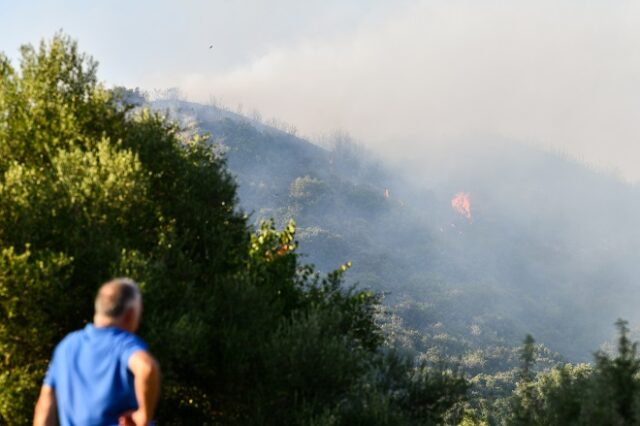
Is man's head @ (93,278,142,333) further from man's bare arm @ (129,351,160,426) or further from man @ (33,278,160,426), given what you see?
man's bare arm @ (129,351,160,426)

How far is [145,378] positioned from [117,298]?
2.52ft

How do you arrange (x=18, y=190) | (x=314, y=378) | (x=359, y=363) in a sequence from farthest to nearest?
(x=359, y=363) → (x=314, y=378) → (x=18, y=190)

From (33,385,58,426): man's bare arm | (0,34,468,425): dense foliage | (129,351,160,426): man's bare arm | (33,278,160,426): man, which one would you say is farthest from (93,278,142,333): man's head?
(0,34,468,425): dense foliage

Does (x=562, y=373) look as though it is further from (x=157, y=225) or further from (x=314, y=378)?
(x=157, y=225)

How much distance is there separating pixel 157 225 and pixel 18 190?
5903 millimetres

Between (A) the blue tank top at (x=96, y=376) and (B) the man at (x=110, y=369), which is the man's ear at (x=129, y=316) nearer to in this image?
(B) the man at (x=110, y=369)

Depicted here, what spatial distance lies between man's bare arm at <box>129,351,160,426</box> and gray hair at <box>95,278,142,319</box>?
0.43 meters

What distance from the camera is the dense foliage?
21.8 meters

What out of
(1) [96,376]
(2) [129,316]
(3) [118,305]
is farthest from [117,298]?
(1) [96,376]

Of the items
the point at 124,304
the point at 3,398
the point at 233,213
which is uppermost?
the point at 233,213

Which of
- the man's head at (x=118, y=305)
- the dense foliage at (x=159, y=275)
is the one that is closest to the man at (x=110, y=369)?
the man's head at (x=118, y=305)

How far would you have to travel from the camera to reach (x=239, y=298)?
2573 cm

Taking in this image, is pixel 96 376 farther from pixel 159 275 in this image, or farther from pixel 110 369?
pixel 159 275

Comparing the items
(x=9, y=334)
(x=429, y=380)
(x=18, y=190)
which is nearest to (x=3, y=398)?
(x=9, y=334)
